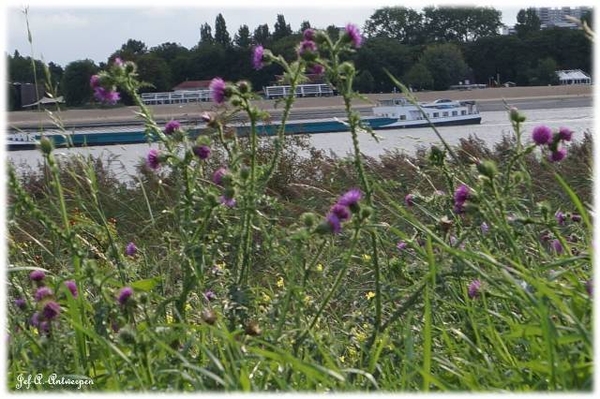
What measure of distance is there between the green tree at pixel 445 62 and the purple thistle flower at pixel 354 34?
9.40m

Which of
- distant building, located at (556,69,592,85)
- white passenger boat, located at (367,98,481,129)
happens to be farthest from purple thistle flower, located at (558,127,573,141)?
white passenger boat, located at (367,98,481,129)

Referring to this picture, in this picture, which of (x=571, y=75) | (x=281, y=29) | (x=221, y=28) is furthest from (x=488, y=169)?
(x=571, y=75)

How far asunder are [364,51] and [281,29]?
390cm

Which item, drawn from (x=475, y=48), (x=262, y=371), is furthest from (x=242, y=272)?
(x=475, y=48)

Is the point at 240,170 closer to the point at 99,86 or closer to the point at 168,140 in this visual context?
the point at 168,140

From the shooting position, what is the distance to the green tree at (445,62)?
1257cm

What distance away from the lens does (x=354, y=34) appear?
2.04 meters

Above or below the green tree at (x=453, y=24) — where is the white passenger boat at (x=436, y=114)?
below

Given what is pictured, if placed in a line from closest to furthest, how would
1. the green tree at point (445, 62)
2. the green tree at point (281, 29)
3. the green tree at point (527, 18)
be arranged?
the green tree at point (281, 29), the green tree at point (527, 18), the green tree at point (445, 62)

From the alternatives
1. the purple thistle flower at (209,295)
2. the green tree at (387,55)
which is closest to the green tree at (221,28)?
the purple thistle flower at (209,295)

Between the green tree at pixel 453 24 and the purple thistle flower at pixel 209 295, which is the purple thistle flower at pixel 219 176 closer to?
the purple thistle flower at pixel 209 295

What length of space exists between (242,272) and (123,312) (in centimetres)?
27

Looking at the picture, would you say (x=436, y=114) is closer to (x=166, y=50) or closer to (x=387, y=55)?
(x=387, y=55)

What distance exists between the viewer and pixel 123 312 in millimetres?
1870
